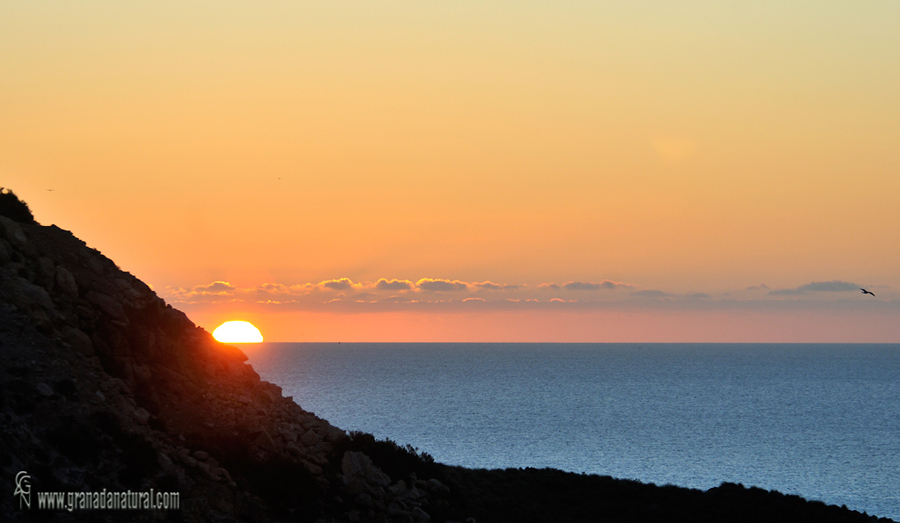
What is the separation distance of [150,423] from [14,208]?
14.8 meters

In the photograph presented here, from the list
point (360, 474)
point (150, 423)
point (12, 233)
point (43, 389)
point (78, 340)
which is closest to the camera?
point (43, 389)

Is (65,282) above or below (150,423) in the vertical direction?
above

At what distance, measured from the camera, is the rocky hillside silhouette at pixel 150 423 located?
22.8 metres

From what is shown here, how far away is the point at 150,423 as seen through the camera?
88.0 ft

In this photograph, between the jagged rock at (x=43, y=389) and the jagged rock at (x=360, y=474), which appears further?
the jagged rock at (x=360, y=474)

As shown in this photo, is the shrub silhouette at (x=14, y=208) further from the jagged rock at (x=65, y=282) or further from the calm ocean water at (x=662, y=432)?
the calm ocean water at (x=662, y=432)

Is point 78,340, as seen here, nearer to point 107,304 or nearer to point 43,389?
point 107,304

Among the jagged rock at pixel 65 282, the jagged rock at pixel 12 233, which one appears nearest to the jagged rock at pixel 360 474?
the jagged rock at pixel 65 282

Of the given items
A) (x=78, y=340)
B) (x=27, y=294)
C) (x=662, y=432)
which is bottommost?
(x=662, y=432)

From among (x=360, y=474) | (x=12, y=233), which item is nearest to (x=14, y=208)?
(x=12, y=233)

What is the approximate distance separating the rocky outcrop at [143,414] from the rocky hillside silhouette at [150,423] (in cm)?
6

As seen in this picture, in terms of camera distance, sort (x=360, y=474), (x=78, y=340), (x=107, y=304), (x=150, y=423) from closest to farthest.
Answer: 1. (x=150, y=423)
2. (x=78, y=340)
3. (x=107, y=304)
4. (x=360, y=474)

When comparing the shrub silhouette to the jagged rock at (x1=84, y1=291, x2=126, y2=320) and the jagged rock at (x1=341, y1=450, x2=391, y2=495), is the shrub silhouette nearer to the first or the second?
the jagged rock at (x1=84, y1=291, x2=126, y2=320)

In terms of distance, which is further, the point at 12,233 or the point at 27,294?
the point at 12,233
